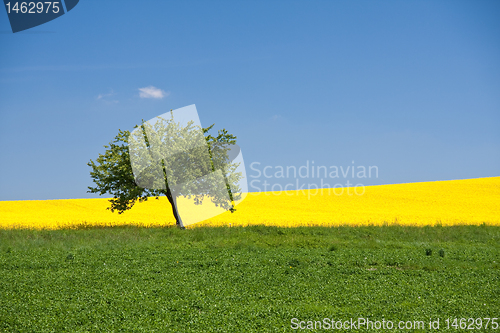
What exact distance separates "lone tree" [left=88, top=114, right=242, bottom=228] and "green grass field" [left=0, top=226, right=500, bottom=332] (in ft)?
28.6

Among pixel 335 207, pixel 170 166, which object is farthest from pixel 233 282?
pixel 335 207

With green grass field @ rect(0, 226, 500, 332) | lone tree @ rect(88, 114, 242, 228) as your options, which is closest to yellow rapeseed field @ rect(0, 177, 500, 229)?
lone tree @ rect(88, 114, 242, 228)

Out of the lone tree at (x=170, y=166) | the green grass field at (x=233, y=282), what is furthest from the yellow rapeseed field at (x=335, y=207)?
the green grass field at (x=233, y=282)

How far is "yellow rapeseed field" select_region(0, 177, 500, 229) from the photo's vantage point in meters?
35.6

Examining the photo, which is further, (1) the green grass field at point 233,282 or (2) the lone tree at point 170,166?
(2) the lone tree at point 170,166

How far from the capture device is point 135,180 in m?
28.9

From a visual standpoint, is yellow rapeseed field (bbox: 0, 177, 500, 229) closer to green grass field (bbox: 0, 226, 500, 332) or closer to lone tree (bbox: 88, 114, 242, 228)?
lone tree (bbox: 88, 114, 242, 228)

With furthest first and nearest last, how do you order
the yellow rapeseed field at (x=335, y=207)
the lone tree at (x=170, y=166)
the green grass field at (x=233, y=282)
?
the yellow rapeseed field at (x=335, y=207), the lone tree at (x=170, y=166), the green grass field at (x=233, y=282)

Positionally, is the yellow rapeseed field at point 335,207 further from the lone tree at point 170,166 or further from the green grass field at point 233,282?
the green grass field at point 233,282

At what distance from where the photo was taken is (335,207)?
44688mm

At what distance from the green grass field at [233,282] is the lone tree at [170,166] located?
28.6 feet

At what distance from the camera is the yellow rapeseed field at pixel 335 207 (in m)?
35.6

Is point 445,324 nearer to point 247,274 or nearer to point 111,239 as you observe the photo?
point 247,274

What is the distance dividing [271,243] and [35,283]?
11.2 m
